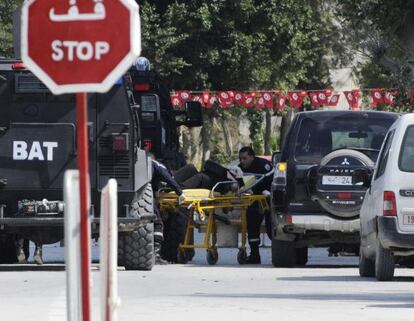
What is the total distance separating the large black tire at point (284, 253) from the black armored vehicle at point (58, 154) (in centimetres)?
214

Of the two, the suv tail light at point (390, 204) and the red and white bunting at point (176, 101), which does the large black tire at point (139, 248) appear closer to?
the suv tail light at point (390, 204)

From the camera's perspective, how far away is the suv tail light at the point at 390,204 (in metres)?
17.2

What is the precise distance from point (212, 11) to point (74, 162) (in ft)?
101

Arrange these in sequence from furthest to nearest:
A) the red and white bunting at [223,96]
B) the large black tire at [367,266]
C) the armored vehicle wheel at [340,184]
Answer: the red and white bunting at [223,96], the armored vehicle wheel at [340,184], the large black tire at [367,266]

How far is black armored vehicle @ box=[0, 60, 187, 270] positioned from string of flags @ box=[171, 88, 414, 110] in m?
26.5

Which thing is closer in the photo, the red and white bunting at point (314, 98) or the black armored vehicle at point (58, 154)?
the black armored vehicle at point (58, 154)

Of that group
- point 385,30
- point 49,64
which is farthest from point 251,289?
point 385,30

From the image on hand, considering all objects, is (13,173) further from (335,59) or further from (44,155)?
(335,59)

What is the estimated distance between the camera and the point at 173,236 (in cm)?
2275

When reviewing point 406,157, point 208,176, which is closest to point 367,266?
point 406,157

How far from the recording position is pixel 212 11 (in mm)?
50031

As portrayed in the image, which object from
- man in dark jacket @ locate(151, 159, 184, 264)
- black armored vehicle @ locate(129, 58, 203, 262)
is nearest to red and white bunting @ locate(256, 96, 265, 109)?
black armored vehicle @ locate(129, 58, 203, 262)

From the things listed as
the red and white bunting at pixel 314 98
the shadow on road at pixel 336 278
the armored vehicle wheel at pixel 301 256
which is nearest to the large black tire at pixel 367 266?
the shadow on road at pixel 336 278

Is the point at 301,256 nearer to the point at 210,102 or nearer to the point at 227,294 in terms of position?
the point at 227,294
